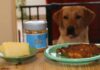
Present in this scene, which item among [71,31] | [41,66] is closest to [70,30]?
[71,31]

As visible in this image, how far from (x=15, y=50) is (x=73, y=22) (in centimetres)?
30

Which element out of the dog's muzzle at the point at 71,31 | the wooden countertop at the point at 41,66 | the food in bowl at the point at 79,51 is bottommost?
the wooden countertop at the point at 41,66

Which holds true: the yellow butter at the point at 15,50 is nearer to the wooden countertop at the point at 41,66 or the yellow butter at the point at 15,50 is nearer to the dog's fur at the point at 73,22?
the wooden countertop at the point at 41,66

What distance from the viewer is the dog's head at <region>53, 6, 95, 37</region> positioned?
2.84 ft

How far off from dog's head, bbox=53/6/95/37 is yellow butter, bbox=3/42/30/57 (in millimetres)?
244

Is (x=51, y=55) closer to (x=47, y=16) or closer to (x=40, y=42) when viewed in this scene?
(x=40, y=42)

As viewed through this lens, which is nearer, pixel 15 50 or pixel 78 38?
pixel 15 50

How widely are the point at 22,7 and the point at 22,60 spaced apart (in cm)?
33

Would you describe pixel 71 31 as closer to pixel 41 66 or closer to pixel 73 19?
pixel 73 19

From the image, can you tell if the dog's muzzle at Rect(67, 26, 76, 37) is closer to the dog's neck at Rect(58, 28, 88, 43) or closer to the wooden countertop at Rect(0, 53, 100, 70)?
the dog's neck at Rect(58, 28, 88, 43)

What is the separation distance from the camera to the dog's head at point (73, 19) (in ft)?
2.84

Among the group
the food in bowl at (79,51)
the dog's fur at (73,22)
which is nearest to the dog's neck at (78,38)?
the dog's fur at (73,22)

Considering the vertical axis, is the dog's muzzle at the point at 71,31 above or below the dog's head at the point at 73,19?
below

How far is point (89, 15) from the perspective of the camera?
0.89 m
